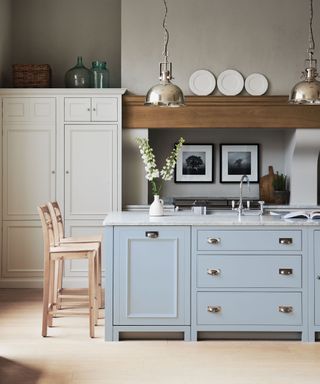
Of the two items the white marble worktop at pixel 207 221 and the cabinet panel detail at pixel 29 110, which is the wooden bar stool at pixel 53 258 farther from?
the cabinet panel detail at pixel 29 110

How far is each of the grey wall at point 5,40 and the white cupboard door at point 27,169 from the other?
67 cm

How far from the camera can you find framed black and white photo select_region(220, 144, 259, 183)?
727cm

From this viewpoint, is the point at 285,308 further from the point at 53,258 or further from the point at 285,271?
the point at 53,258

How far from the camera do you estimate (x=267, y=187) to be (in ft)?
23.4

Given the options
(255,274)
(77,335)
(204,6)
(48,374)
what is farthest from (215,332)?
(204,6)

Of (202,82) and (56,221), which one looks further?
(202,82)

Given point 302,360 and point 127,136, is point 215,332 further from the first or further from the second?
point 127,136

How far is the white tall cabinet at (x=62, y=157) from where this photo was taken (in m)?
6.62

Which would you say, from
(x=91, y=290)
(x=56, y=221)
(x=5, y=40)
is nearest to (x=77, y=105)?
(x=5, y=40)

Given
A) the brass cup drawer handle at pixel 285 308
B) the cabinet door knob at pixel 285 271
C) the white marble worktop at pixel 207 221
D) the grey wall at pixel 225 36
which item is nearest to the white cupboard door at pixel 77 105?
the grey wall at pixel 225 36

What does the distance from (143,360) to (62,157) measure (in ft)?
9.53

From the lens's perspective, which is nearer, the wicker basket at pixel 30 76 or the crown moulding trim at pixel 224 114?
the crown moulding trim at pixel 224 114

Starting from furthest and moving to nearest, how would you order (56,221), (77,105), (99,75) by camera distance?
(99,75) → (77,105) → (56,221)

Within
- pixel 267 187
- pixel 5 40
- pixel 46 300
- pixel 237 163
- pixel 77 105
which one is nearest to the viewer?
pixel 46 300
